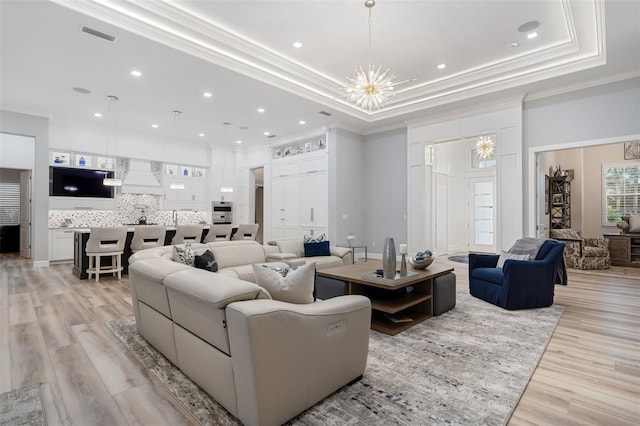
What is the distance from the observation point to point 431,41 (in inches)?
187

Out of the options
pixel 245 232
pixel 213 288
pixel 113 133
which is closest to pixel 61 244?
pixel 113 133

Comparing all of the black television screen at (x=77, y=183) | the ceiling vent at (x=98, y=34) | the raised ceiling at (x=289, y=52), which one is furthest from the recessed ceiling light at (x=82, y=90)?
the black television screen at (x=77, y=183)

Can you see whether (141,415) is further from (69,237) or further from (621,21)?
(69,237)

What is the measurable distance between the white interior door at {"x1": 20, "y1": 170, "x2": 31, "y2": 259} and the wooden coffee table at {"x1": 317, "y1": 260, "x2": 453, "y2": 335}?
7684mm

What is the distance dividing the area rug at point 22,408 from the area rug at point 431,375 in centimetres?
65

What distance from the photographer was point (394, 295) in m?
3.71

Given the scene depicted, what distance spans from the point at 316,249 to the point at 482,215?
6935mm

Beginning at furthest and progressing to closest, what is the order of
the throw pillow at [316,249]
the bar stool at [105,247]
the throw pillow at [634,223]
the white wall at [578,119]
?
the throw pillow at [634,223] → the bar stool at [105,247] → the throw pillow at [316,249] → the white wall at [578,119]

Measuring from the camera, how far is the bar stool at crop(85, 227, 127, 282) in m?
5.65

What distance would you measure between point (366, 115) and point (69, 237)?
7770 millimetres

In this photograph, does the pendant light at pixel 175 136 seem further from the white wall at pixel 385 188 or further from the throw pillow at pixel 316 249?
the white wall at pixel 385 188

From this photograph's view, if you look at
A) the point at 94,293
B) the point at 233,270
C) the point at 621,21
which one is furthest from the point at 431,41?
the point at 94,293

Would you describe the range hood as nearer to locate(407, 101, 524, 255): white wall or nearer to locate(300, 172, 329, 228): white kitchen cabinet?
locate(300, 172, 329, 228): white kitchen cabinet

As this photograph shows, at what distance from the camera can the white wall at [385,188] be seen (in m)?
8.02
